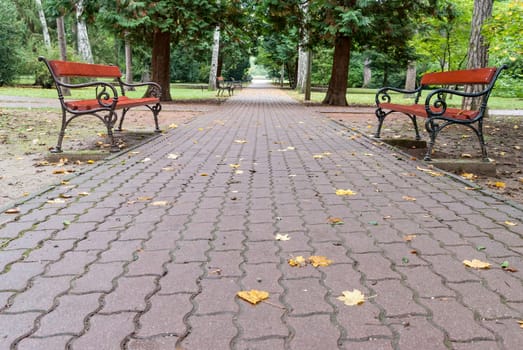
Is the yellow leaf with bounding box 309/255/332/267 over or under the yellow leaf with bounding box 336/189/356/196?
under

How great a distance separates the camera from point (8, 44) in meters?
28.8

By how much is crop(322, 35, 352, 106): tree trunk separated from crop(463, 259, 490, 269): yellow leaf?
50.6 ft

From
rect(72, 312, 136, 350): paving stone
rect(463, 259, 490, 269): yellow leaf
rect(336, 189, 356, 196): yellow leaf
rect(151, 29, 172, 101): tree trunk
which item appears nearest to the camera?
rect(72, 312, 136, 350): paving stone

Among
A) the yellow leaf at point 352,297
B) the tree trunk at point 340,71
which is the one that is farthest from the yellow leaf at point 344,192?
the tree trunk at point 340,71

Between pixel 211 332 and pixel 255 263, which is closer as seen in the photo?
pixel 211 332

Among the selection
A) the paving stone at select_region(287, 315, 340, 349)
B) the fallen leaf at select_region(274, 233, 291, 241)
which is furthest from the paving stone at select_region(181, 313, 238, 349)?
the fallen leaf at select_region(274, 233, 291, 241)

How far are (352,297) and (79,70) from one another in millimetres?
5683

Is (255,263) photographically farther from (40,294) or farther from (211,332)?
(40,294)

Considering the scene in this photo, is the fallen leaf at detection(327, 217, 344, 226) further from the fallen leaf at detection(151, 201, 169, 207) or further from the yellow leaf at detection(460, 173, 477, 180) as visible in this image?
the yellow leaf at detection(460, 173, 477, 180)

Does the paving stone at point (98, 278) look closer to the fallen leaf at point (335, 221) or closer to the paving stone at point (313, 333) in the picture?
the paving stone at point (313, 333)

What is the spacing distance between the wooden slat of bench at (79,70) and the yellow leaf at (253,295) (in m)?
4.69

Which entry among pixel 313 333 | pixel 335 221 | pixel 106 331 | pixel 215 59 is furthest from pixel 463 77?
pixel 215 59

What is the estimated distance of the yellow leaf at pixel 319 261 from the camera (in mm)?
2804

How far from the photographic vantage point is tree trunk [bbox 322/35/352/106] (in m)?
17.5
